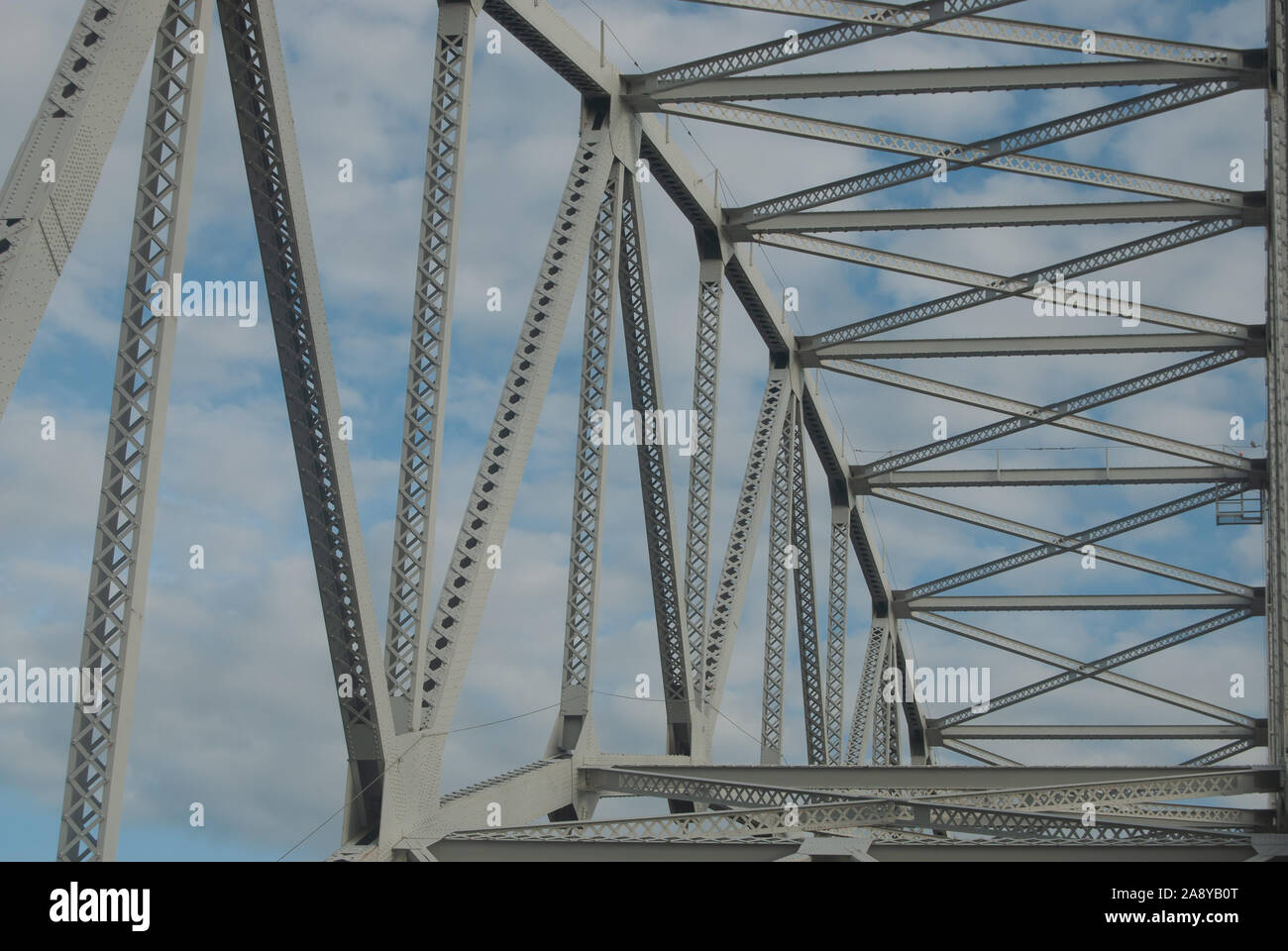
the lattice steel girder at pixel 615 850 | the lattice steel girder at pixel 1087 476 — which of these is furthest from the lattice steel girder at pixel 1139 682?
the lattice steel girder at pixel 615 850

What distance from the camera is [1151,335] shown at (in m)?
33.0

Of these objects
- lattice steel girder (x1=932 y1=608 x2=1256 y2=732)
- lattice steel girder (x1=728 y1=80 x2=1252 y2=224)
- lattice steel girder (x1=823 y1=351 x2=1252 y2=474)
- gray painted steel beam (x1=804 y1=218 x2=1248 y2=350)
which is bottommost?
lattice steel girder (x1=932 y1=608 x2=1256 y2=732)

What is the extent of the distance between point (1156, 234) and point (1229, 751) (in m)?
20.1

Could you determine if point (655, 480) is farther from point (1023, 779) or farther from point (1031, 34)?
point (1031, 34)

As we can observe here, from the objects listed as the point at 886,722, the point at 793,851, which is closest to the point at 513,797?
the point at 793,851

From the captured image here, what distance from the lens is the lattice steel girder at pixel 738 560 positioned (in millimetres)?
27391

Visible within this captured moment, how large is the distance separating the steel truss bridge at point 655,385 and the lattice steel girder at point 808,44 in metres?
0.04

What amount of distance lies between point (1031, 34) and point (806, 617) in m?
16.7

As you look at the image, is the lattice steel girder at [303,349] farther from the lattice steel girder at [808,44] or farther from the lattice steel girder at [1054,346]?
Result: the lattice steel girder at [1054,346]

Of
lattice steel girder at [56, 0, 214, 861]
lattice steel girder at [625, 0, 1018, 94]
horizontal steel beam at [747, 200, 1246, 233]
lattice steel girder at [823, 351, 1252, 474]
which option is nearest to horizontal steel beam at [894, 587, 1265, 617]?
lattice steel girder at [823, 351, 1252, 474]

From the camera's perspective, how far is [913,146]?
26688mm

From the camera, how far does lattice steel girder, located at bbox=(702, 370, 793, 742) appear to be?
27.4 meters

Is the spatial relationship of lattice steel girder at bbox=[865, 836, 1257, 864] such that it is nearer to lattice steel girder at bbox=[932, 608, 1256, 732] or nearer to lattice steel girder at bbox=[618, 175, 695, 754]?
lattice steel girder at bbox=[618, 175, 695, 754]

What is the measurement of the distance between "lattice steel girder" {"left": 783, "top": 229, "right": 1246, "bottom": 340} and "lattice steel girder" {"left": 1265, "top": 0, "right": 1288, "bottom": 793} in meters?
3.85
